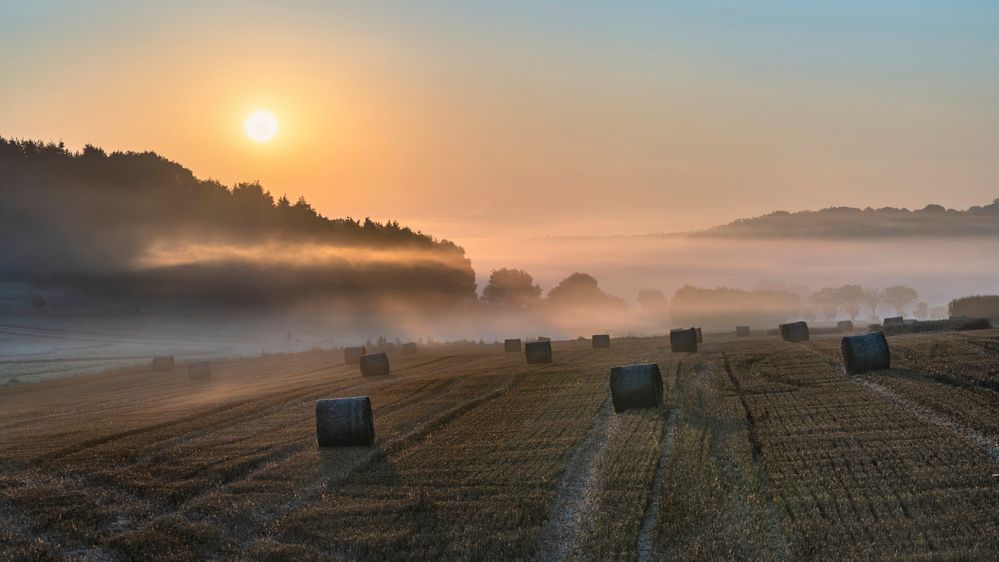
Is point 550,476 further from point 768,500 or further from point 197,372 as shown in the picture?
point 197,372

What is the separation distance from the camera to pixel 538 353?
45156mm

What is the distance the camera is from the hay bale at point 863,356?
96.7 ft

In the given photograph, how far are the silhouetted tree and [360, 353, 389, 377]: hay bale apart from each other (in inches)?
4790

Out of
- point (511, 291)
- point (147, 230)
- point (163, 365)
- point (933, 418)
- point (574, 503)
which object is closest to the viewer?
point (574, 503)

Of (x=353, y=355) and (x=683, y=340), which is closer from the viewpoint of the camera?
(x=683, y=340)

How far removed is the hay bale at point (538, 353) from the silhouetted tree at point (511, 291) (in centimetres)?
12083

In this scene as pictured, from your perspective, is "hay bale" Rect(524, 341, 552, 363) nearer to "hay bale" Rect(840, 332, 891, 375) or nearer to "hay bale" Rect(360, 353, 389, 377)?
"hay bale" Rect(360, 353, 389, 377)

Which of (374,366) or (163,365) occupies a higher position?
(163,365)

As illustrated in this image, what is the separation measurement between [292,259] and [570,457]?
109 m

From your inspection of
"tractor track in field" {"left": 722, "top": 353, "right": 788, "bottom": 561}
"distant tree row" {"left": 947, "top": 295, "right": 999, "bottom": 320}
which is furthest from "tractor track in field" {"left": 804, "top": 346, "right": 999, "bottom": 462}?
"distant tree row" {"left": 947, "top": 295, "right": 999, "bottom": 320}

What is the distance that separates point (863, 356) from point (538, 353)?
18.4 m

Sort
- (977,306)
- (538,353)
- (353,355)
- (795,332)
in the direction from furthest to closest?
(977,306)
(353,355)
(795,332)
(538,353)

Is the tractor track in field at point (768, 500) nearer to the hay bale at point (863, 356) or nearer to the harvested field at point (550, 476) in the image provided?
the harvested field at point (550, 476)

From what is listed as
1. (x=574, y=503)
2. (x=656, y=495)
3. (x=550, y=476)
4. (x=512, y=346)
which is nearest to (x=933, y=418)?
(x=656, y=495)
